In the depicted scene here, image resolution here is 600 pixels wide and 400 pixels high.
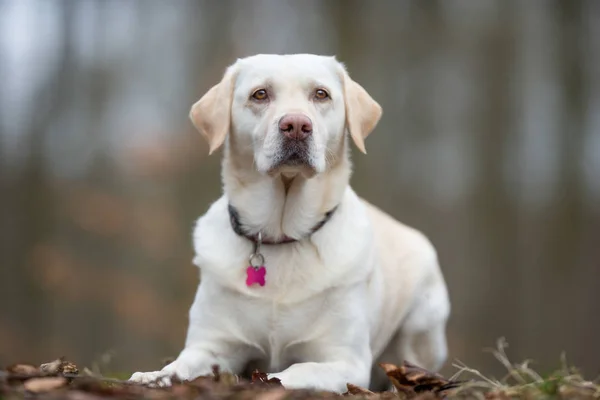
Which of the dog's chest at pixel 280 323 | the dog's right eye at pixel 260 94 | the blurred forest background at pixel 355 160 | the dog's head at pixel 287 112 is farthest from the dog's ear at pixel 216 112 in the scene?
the blurred forest background at pixel 355 160

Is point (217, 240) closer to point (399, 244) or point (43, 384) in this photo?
point (399, 244)

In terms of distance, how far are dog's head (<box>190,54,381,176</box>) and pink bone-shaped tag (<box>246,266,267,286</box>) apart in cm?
49

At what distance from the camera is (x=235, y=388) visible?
2828 mm

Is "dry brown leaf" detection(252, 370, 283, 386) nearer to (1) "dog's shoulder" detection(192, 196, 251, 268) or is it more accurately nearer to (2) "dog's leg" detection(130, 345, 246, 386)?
(2) "dog's leg" detection(130, 345, 246, 386)

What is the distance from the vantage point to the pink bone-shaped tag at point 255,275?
3879 millimetres

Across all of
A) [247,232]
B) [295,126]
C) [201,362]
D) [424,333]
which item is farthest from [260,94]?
[424,333]

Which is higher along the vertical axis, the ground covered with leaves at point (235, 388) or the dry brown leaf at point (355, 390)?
the ground covered with leaves at point (235, 388)

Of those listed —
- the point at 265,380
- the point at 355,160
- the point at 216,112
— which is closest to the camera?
the point at 265,380

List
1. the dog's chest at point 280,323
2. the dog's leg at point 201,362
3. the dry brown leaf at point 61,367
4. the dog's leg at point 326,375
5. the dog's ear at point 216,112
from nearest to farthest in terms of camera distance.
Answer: the dry brown leaf at point 61,367
the dog's leg at point 326,375
the dog's leg at point 201,362
the dog's chest at point 280,323
the dog's ear at point 216,112

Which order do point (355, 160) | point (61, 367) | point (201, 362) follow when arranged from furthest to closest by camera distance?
point (355, 160)
point (201, 362)
point (61, 367)

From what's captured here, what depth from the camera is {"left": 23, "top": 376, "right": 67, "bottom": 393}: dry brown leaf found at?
8.80 feet

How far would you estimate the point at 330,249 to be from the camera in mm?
4031

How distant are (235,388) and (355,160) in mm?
8221

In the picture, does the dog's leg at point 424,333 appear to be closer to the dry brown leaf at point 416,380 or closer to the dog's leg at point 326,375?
the dog's leg at point 326,375
